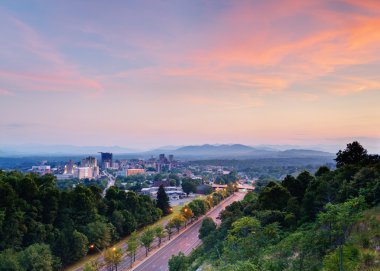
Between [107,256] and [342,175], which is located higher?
[342,175]

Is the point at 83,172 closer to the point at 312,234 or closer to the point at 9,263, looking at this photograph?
the point at 9,263

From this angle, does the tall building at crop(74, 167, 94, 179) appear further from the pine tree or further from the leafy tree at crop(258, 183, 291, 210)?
the leafy tree at crop(258, 183, 291, 210)

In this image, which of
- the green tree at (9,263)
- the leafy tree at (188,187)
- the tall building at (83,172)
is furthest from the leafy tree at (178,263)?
the tall building at (83,172)

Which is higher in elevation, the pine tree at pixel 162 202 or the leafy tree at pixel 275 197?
the leafy tree at pixel 275 197

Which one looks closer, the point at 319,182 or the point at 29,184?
the point at 319,182

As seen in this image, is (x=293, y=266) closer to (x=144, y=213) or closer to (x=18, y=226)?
(x=18, y=226)

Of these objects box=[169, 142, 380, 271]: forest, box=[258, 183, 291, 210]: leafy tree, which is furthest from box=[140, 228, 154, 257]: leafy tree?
box=[258, 183, 291, 210]: leafy tree

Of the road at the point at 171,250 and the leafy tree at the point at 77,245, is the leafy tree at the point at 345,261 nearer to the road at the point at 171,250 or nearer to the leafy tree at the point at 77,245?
the road at the point at 171,250

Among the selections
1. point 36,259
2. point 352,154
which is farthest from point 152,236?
point 352,154

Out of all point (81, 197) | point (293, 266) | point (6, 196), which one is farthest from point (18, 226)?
point (293, 266)
